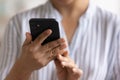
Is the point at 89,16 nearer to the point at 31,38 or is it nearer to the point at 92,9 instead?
the point at 92,9

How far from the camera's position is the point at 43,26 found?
0.64 meters

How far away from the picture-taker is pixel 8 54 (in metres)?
0.82

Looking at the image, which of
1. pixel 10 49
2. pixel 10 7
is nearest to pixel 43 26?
pixel 10 49

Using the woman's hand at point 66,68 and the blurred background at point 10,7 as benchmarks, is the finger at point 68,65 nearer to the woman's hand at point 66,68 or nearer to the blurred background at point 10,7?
the woman's hand at point 66,68

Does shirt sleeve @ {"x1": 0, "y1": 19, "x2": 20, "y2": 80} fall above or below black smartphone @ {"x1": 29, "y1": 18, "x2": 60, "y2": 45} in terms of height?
below

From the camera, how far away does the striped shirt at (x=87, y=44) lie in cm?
79

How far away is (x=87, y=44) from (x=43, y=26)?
215mm

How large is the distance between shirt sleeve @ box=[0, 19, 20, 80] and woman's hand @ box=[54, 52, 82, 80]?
184 millimetres

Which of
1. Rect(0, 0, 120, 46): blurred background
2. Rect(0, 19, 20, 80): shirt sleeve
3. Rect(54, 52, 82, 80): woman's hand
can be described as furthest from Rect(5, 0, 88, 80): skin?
Rect(0, 0, 120, 46): blurred background

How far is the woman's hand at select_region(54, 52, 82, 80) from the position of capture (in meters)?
0.67

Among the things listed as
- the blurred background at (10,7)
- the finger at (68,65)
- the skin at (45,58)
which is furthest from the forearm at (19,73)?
the blurred background at (10,7)

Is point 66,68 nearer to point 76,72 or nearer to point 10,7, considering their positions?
point 76,72

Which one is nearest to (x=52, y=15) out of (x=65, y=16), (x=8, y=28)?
(x=65, y=16)

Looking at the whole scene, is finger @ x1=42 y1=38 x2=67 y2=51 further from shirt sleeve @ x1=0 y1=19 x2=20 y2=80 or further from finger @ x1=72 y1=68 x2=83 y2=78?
shirt sleeve @ x1=0 y1=19 x2=20 y2=80
